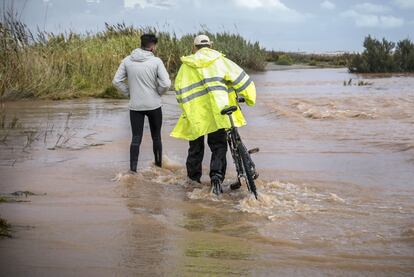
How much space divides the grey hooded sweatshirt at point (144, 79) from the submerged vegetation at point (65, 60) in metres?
9.64

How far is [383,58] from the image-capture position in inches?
1401

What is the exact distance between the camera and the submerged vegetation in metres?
17.1

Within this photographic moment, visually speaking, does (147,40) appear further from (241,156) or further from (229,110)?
(241,156)

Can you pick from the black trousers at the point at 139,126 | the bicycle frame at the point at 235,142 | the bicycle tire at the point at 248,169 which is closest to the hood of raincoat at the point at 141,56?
the black trousers at the point at 139,126

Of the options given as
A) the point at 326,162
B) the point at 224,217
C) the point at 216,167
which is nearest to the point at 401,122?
the point at 326,162

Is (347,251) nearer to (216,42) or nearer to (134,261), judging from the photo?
(134,261)

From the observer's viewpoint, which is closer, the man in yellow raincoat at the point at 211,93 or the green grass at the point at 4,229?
the green grass at the point at 4,229

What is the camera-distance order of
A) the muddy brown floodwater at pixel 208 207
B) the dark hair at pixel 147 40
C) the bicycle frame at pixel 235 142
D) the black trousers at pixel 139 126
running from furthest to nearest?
the black trousers at pixel 139 126 < the dark hair at pixel 147 40 < the bicycle frame at pixel 235 142 < the muddy brown floodwater at pixel 208 207

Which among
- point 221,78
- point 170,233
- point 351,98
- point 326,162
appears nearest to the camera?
point 170,233

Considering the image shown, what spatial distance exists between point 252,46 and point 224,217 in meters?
30.1

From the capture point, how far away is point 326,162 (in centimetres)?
938

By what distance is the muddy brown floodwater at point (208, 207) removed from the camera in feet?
15.5

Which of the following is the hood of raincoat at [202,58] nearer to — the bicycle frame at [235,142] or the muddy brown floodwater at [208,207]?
the bicycle frame at [235,142]

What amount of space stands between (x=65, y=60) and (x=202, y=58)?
13995 mm
